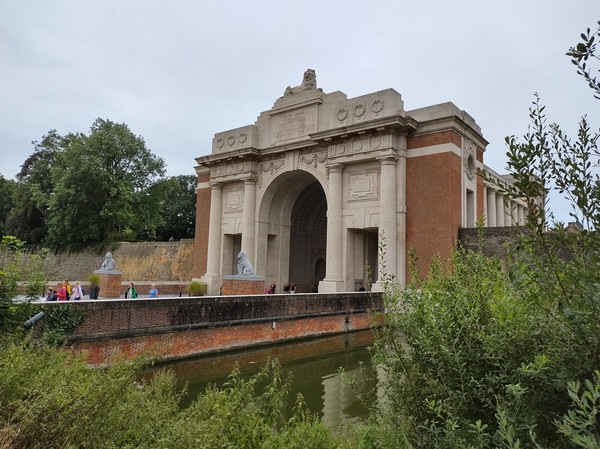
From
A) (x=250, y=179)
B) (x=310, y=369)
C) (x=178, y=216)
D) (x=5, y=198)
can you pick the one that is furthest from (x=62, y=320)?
(x=5, y=198)

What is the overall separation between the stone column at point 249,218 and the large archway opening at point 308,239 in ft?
11.5

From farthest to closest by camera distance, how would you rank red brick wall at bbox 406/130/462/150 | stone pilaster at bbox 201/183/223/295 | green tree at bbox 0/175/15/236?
green tree at bbox 0/175/15/236
stone pilaster at bbox 201/183/223/295
red brick wall at bbox 406/130/462/150

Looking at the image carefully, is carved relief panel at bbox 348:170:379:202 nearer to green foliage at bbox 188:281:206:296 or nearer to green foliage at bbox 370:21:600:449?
green foliage at bbox 188:281:206:296

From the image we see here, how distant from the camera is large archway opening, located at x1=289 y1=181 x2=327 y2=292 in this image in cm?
2838

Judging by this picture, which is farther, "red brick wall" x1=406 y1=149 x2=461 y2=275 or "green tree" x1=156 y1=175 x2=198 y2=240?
"green tree" x1=156 y1=175 x2=198 y2=240

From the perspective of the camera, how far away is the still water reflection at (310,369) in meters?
7.37

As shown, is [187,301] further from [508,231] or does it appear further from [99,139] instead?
[99,139]

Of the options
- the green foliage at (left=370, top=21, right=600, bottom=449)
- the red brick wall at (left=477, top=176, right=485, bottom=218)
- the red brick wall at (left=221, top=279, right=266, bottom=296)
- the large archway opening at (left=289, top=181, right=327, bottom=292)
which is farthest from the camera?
the large archway opening at (left=289, top=181, right=327, bottom=292)

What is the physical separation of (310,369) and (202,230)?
1924 centimetres

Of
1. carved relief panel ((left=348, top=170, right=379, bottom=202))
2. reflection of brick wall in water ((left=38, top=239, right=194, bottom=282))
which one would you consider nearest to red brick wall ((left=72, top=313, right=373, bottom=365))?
carved relief panel ((left=348, top=170, right=379, bottom=202))

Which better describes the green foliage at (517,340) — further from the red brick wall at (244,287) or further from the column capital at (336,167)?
the column capital at (336,167)

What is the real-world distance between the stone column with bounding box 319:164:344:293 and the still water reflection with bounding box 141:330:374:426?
21.1ft

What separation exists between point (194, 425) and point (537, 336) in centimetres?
247

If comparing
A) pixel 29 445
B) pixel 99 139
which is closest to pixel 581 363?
pixel 29 445
